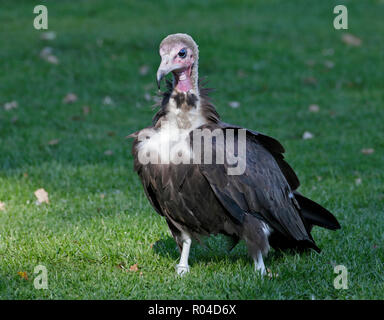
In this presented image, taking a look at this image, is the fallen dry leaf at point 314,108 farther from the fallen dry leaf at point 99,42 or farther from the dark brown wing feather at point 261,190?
the dark brown wing feather at point 261,190

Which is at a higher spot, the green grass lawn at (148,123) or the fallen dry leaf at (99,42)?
the fallen dry leaf at (99,42)

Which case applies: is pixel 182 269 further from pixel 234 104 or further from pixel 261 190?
pixel 234 104

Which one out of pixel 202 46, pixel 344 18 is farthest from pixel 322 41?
pixel 202 46

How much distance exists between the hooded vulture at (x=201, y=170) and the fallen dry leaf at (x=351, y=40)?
8.62 m

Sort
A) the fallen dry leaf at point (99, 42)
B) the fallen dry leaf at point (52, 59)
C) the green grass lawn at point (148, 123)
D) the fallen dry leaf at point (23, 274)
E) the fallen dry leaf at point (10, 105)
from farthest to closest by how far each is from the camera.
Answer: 1. the fallen dry leaf at point (99, 42)
2. the fallen dry leaf at point (52, 59)
3. the fallen dry leaf at point (10, 105)
4. the green grass lawn at point (148, 123)
5. the fallen dry leaf at point (23, 274)

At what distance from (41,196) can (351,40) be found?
27.6 ft

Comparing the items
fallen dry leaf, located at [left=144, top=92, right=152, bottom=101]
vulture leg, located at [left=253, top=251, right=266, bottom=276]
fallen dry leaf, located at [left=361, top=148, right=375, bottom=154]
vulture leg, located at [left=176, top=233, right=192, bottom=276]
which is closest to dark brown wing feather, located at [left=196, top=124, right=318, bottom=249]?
vulture leg, located at [left=253, top=251, right=266, bottom=276]

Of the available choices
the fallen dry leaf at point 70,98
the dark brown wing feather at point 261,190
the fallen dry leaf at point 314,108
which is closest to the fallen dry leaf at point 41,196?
the dark brown wing feather at point 261,190

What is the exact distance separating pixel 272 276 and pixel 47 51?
26.9 feet

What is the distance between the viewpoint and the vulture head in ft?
14.5

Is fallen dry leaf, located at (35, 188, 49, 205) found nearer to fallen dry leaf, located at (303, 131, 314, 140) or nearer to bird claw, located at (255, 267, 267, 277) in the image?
bird claw, located at (255, 267, 267, 277)

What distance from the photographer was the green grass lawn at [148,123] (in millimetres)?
4652

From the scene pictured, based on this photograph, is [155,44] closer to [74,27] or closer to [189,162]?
[74,27]

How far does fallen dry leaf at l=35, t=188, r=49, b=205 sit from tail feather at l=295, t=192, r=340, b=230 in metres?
2.60
